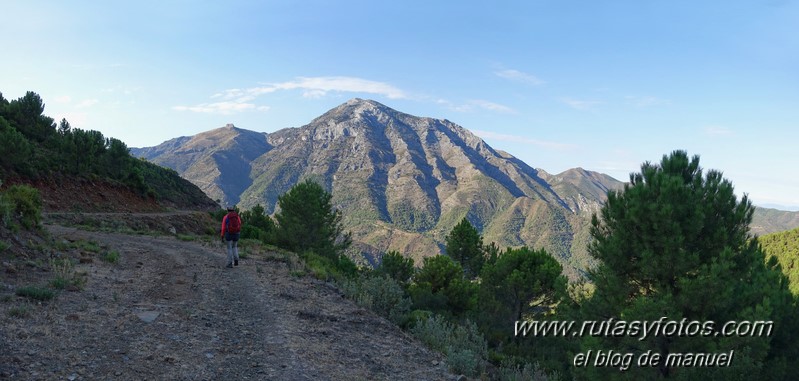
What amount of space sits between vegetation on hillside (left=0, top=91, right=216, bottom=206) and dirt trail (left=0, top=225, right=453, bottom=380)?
102 ft

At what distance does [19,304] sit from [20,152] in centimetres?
3614

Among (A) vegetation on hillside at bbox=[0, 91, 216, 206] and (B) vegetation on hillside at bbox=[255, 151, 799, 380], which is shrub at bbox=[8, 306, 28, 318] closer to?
(B) vegetation on hillside at bbox=[255, 151, 799, 380]

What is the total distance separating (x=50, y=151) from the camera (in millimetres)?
43781

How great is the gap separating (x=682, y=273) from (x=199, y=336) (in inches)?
508

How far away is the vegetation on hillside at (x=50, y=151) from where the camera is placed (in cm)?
3444

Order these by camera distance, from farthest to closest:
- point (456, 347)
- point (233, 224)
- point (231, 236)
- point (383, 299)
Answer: point (233, 224) < point (231, 236) < point (383, 299) < point (456, 347)

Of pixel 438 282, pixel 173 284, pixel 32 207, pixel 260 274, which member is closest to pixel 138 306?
pixel 173 284

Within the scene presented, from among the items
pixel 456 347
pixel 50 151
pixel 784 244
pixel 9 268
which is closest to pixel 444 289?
pixel 456 347

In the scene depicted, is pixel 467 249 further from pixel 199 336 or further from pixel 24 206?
pixel 199 336

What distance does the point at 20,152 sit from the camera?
113 ft

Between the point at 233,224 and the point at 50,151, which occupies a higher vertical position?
the point at 50,151

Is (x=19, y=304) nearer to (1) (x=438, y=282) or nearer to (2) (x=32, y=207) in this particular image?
(2) (x=32, y=207)

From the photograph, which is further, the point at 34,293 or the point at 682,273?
the point at 682,273

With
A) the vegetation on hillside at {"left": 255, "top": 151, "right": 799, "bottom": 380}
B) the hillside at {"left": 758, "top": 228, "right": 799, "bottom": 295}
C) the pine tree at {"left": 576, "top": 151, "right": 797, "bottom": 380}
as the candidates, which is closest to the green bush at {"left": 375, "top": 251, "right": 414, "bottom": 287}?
the vegetation on hillside at {"left": 255, "top": 151, "right": 799, "bottom": 380}
